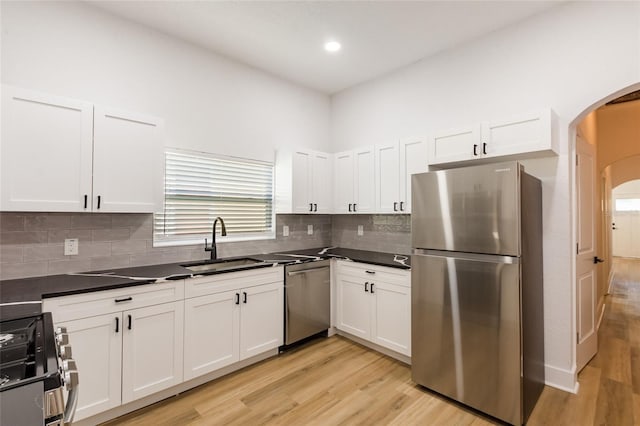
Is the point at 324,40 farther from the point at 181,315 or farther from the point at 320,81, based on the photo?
the point at 181,315

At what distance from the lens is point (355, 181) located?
12.3ft

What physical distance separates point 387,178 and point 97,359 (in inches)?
115

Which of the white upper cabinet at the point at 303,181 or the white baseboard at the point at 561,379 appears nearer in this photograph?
the white baseboard at the point at 561,379

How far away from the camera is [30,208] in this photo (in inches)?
80.0

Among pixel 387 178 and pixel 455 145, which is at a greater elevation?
pixel 455 145

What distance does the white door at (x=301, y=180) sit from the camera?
361 centimetres

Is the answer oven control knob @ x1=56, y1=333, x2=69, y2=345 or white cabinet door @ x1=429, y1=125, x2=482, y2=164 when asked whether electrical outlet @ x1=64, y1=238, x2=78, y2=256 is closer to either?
oven control knob @ x1=56, y1=333, x2=69, y2=345

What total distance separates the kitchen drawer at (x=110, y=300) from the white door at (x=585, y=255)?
3.38m

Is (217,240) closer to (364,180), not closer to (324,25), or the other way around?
(364,180)

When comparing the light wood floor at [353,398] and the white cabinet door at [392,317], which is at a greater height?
the white cabinet door at [392,317]

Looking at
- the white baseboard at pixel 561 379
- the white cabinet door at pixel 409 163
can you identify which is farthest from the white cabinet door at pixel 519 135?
the white baseboard at pixel 561 379

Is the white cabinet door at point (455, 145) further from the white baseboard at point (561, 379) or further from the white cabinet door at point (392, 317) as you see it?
the white baseboard at point (561, 379)

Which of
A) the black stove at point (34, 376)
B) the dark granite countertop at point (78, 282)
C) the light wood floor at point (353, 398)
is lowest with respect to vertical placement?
the light wood floor at point (353, 398)

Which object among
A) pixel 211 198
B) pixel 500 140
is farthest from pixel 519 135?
pixel 211 198
